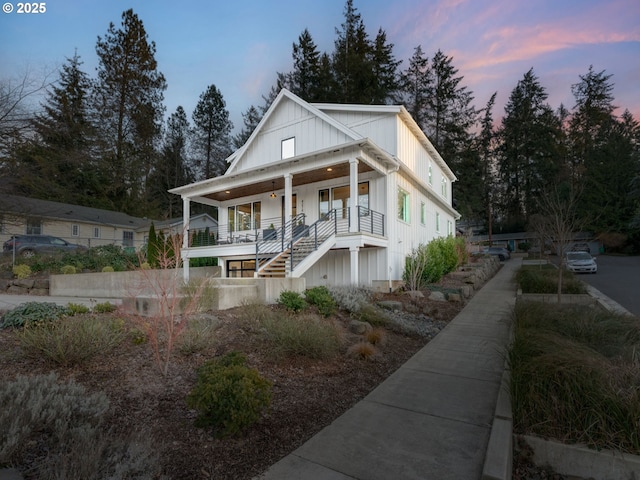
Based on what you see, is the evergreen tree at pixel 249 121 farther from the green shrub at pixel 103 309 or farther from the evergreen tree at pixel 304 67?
the green shrub at pixel 103 309

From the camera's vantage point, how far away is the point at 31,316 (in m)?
5.63

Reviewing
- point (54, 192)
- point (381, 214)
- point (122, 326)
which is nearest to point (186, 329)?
point (122, 326)

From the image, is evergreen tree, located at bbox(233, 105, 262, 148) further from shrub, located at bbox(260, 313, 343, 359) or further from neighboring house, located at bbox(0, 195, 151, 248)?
shrub, located at bbox(260, 313, 343, 359)

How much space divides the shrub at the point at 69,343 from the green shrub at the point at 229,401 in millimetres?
2065

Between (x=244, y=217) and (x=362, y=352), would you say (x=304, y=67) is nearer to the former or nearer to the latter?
(x=244, y=217)

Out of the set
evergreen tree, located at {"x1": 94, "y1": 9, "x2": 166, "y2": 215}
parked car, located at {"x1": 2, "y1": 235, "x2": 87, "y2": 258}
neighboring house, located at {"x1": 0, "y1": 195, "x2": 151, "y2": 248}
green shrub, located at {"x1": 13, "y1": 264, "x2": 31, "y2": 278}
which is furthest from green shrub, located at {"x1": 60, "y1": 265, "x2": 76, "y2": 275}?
evergreen tree, located at {"x1": 94, "y1": 9, "x2": 166, "y2": 215}

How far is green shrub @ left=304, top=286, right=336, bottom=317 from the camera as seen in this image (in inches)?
305

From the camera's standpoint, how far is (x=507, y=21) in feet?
36.4

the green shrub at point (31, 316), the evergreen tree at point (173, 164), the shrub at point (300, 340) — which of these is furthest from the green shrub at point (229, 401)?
the evergreen tree at point (173, 164)

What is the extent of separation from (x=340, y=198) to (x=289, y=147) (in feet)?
12.5

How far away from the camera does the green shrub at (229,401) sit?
9.91ft

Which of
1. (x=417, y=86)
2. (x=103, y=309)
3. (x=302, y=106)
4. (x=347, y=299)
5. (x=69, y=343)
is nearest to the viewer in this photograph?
(x=69, y=343)

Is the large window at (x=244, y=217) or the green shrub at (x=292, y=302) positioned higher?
the large window at (x=244, y=217)

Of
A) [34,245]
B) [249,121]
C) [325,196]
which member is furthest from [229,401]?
[249,121]
